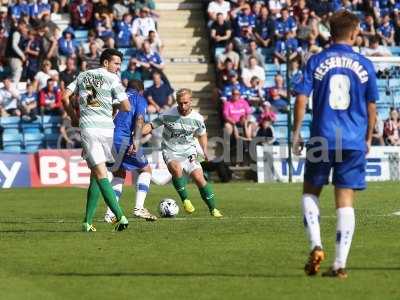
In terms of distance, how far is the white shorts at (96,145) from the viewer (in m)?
14.2

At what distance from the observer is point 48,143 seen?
28234 mm

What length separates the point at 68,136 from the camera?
2766 cm

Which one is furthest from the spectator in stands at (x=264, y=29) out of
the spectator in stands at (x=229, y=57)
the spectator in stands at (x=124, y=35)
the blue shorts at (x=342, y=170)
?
the blue shorts at (x=342, y=170)

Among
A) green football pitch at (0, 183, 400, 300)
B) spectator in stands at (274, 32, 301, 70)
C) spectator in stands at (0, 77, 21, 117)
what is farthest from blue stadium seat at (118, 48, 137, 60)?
green football pitch at (0, 183, 400, 300)

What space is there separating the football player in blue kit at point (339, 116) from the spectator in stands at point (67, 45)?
64.8ft

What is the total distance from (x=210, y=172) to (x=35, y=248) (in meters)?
15.3

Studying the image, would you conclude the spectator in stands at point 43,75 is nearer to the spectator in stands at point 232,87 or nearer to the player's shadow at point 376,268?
the spectator in stands at point 232,87

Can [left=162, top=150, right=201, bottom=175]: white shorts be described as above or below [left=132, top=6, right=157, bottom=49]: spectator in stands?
below

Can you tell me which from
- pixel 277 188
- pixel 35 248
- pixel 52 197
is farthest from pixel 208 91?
pixel 35 248

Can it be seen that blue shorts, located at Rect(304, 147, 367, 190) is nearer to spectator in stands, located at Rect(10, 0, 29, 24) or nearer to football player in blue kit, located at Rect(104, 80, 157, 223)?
football player in blue kit, located at Rect(104, 80, 157, 223)

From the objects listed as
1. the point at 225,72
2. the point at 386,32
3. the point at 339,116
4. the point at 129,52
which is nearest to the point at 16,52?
the point at 129,52

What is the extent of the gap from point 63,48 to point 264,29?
5602mm

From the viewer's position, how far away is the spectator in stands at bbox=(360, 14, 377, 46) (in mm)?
32406

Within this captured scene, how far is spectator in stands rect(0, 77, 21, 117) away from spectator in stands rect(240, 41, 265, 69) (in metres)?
5.96
